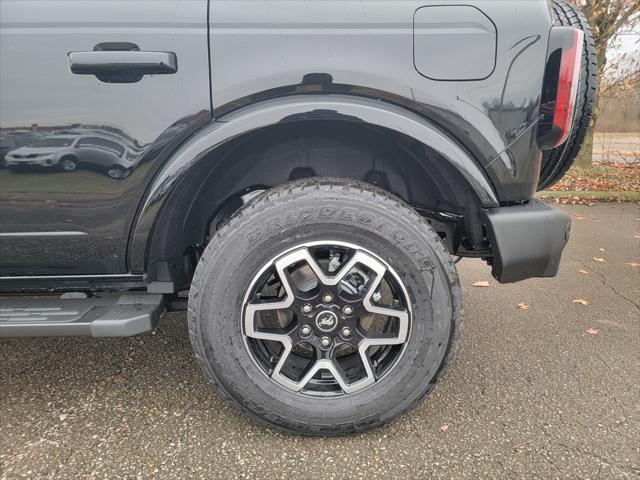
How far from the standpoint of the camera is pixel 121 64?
158 cm

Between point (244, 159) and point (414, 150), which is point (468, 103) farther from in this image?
point (244, 159)

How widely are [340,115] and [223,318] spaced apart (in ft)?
2.89

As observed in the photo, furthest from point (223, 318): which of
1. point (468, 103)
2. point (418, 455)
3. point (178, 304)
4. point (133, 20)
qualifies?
point (468, 103)

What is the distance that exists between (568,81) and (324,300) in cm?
122

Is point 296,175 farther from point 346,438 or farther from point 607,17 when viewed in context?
point 607,17

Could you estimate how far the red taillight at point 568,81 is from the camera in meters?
1.64

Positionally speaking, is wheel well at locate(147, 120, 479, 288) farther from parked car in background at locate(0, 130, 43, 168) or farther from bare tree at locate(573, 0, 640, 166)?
bare tree at locate(573, 0, 640, 166)

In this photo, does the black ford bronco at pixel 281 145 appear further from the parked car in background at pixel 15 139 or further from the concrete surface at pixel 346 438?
the concrete surface at pixel 346 438

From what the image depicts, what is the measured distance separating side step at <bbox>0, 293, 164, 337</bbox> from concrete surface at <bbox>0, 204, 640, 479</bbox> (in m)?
0.49

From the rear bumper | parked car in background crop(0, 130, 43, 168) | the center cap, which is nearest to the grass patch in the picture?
the rear bumper

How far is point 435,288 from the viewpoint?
5.68 feet

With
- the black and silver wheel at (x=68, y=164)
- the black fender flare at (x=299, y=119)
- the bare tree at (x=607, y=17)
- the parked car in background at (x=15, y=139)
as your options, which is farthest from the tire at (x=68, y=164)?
the bare tree at (x=607, y=17)

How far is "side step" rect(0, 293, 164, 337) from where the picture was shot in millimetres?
1683

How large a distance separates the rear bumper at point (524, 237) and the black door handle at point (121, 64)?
1.34 meters
